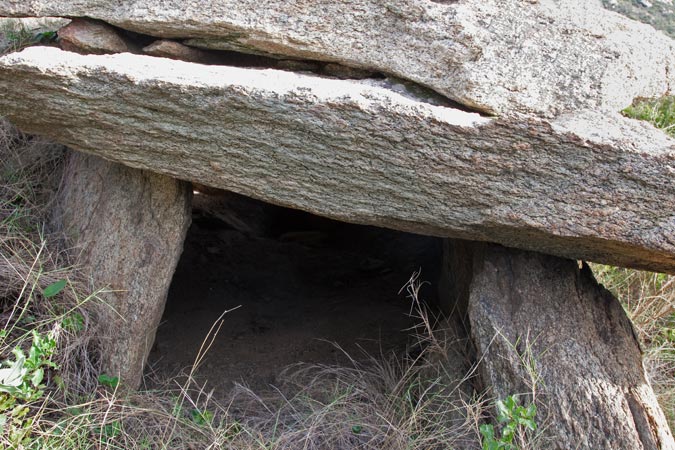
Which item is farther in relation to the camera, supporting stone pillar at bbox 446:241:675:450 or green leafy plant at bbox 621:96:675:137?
green leafy plant at bbox 621:96:675:137

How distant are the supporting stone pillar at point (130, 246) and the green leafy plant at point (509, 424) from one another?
4.28 ft

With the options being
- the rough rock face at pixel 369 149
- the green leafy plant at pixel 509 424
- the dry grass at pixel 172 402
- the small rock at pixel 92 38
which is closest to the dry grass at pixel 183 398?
the dry grass at pixel 172 402

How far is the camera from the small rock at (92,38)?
2516 mm

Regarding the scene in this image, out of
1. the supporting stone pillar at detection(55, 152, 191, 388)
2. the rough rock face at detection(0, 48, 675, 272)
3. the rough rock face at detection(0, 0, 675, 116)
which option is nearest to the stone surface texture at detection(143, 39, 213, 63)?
the rough rock face at detection(0, 0, 675, 116)

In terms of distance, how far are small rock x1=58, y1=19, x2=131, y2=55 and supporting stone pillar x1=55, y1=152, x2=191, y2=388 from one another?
0.46 m

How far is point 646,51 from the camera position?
8.04ft

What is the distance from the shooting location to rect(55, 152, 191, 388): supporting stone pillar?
104 inches

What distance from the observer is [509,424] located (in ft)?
6.82

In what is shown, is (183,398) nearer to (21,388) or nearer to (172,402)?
(172,402)

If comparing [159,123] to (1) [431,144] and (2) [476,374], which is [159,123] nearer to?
(1) [431,144]

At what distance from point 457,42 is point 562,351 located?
3.46 feet

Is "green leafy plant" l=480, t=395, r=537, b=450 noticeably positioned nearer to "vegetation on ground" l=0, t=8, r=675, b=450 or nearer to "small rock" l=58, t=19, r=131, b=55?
"vegetation on ground" l=0, t=8, r=675, b=450

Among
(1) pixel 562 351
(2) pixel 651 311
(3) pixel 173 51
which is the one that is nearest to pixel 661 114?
(2) pixel 651 311

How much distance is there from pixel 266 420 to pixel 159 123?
1105 mm
